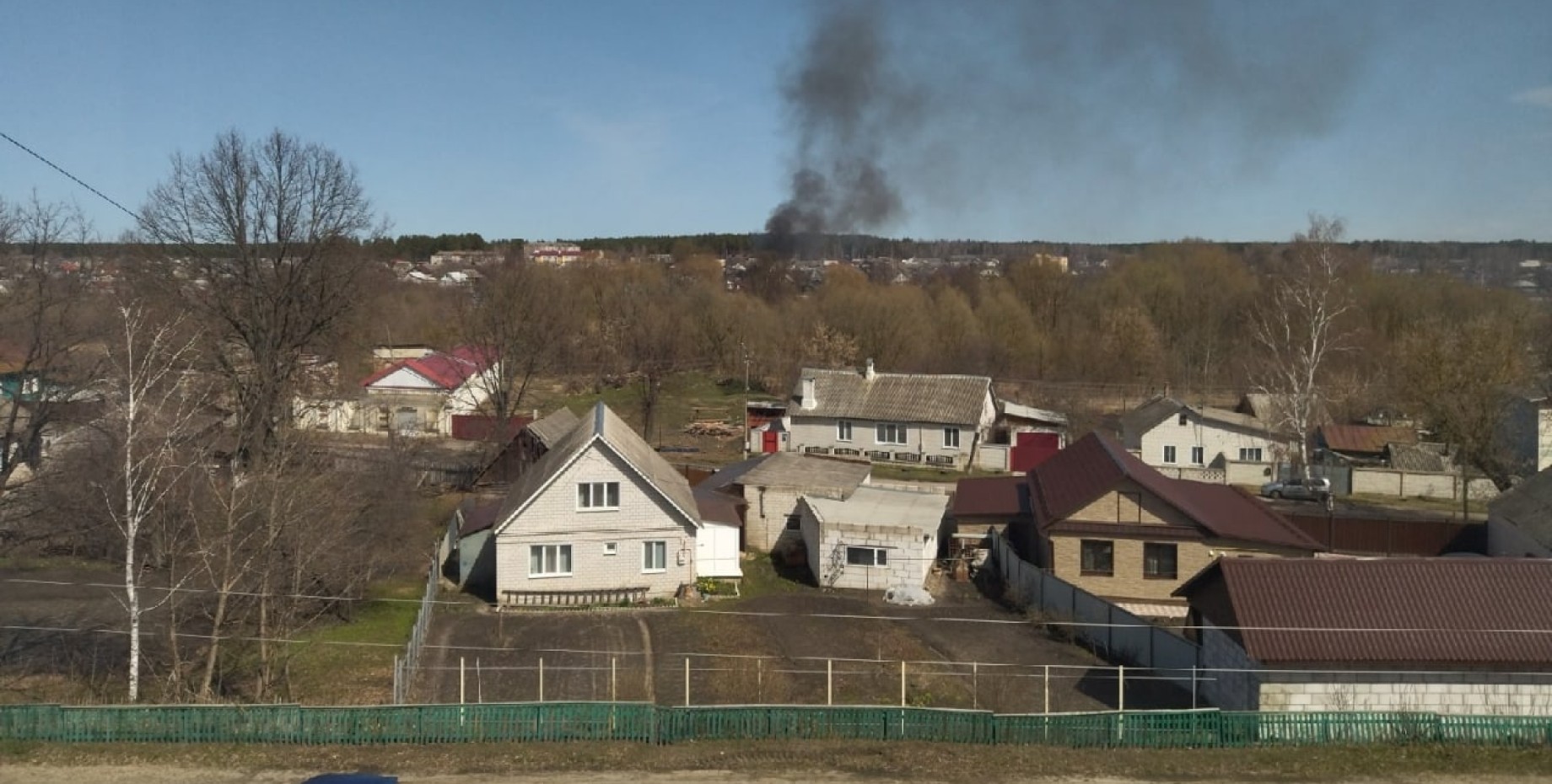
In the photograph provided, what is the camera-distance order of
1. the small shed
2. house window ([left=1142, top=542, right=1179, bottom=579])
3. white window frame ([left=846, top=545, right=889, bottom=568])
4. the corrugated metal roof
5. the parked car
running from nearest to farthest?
house window ([left=1142, top=542, right=1179, bottom=579])
the small shed
white window frame ([left=846, top=545, right=889, bottom=568])
the corrugated metal roof
the parked car

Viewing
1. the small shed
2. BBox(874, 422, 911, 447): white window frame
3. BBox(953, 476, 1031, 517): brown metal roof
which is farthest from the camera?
BBox(874, 422, 911, 447): white window frame

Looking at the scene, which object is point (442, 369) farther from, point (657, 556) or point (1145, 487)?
point (1145, 487)

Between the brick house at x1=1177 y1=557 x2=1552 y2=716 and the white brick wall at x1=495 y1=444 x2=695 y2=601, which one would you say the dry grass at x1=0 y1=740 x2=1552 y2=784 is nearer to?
the brick house at x1=1177 y1=557 x2=1552 y2=716

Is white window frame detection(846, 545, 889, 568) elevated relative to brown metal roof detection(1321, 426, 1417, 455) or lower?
lower

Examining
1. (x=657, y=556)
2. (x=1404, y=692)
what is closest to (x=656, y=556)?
(x=657, y=556)

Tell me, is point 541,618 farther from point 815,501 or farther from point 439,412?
point 439,412

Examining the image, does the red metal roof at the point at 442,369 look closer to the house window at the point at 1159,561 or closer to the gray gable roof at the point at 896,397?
the gray gable roof at the point at 896,397

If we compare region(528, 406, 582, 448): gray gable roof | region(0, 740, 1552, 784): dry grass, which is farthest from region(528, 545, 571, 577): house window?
region(0, 740, 1552, 784): dry grass

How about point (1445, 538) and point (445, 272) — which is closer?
point (1445, 538)

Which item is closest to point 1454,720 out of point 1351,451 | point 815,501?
point 815,501
